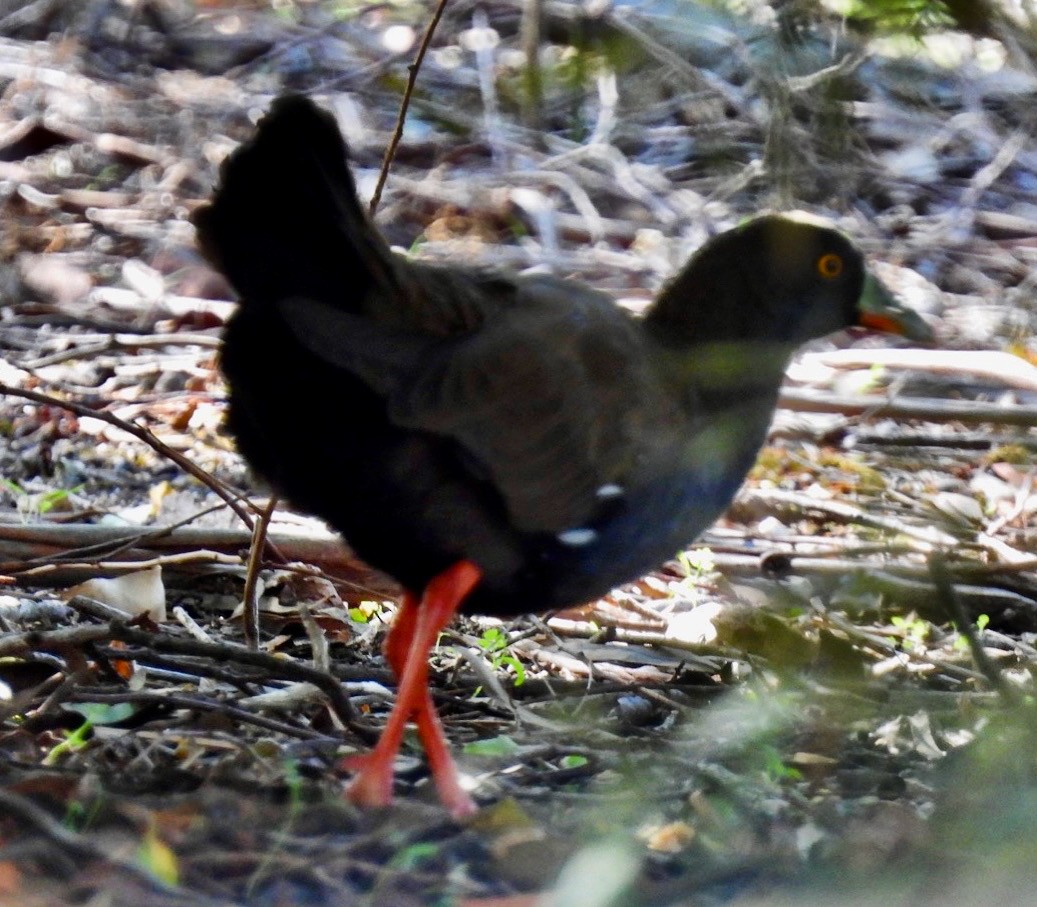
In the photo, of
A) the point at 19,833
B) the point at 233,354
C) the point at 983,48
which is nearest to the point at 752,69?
the point at 983,48

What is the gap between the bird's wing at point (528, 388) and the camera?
9.78ft

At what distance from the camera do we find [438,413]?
301 cm

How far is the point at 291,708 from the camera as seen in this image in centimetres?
362

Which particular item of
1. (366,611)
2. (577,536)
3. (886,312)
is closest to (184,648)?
(577,536)

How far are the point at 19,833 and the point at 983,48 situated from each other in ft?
6.62

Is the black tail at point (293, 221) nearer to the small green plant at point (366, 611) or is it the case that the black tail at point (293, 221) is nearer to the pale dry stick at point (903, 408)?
the pale dry stick at point (903, 408)

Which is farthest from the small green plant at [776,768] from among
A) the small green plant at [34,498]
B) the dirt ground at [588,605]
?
the small green plant at [34,498]

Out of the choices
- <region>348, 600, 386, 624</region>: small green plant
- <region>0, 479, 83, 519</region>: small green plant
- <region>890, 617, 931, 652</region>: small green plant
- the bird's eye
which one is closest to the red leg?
<region>348, 600, 386, 624</region>: small green plant

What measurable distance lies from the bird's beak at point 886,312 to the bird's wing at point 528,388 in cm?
84

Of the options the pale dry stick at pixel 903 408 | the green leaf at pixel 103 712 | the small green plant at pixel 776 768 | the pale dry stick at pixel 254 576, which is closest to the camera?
the small green plant at pixel 776 768

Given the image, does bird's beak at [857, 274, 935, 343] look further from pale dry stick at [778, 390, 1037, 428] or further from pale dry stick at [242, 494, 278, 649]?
pale dry stick at [242, 494, 278, 649]

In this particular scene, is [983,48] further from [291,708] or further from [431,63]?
[431,63]

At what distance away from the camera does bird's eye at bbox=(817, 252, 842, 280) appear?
4.00 meters

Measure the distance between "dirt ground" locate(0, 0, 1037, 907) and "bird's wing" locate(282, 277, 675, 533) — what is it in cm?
19
